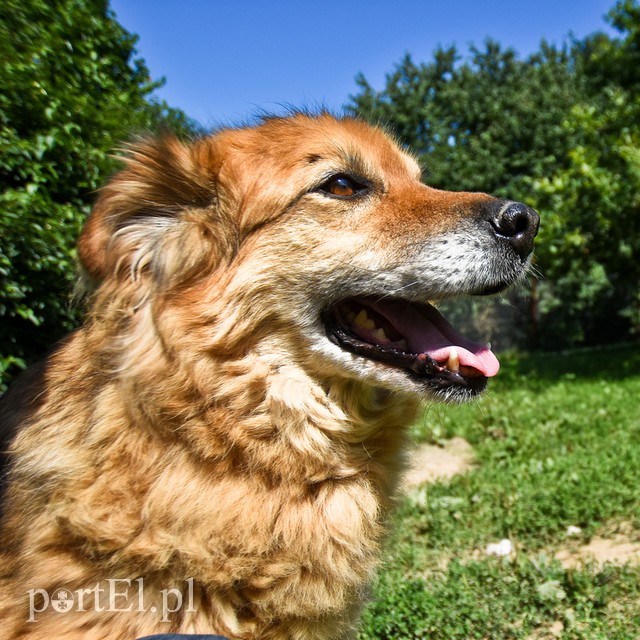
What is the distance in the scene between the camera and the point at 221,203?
2.34 metres

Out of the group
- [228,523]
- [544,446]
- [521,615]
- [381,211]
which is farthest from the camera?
[544,446]

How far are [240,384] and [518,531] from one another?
2.59 meters

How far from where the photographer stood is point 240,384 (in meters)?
2.09

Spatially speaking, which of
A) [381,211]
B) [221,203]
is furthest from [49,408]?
[381,211]

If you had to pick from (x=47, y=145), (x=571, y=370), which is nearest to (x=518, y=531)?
(x=47, y=145)

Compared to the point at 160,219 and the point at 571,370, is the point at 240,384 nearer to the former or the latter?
the point at 160,219

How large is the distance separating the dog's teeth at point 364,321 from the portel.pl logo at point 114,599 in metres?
1.13

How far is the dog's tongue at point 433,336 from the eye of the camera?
2.33 meters

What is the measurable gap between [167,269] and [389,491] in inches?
47.3

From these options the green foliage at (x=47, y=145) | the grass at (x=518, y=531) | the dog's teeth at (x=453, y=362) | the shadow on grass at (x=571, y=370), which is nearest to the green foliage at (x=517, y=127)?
the shadow on grass at (x=571, y=370)

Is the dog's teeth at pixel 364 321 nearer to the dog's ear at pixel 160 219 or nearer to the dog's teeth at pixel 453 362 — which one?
the dog's teeth at pixel 453 362

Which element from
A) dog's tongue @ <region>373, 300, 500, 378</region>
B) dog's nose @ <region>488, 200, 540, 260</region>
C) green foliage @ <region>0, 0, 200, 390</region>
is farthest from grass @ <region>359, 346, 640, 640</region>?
green foliage @ <region>0, 0, 200, 390</region>

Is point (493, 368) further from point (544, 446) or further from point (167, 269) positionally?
point (544, 446)

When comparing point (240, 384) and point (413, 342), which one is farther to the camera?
point (413, 342)
